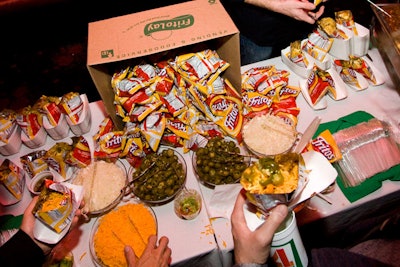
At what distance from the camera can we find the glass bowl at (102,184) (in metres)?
1.42

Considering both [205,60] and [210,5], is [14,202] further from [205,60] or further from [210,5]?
[210,5]

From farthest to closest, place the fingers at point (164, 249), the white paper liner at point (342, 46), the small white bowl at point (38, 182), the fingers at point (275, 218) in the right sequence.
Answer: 1. the white paper liner at point (342, 46)
2. the small white bowl at point (38, 182)
3. the fingers at point (164, 249)
4. the fingers at point (275, 218)

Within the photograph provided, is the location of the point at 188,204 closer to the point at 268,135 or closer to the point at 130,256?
the point at 130,256

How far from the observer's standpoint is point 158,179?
1.42 metres

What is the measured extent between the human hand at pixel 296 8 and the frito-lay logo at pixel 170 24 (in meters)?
0.76

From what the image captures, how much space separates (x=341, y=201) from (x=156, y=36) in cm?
117

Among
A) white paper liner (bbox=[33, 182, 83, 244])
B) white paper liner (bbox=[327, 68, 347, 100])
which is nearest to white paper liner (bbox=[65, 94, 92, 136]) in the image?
white paper liner (bbox=[33, 182, 83, 244])

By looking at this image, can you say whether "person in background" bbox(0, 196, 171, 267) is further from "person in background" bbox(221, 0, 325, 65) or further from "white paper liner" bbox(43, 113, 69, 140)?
"person in background" bbox(221, 0, 325, 65)

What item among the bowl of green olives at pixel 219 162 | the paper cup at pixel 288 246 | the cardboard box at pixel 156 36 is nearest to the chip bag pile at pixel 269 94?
the cardboard box at pixel 156 36

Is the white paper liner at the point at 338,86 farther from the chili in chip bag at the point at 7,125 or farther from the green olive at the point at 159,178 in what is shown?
the chili in chip bag at the point at 7,125

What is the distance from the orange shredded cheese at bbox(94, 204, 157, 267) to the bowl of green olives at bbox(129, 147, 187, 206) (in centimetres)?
7

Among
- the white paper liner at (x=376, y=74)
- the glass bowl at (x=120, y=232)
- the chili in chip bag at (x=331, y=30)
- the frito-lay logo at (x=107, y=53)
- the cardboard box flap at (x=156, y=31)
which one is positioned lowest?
the glass bowl at (x=120, y=232)

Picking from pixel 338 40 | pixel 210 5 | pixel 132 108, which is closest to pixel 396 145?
pixel 338 40

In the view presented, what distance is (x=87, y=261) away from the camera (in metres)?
1.37
